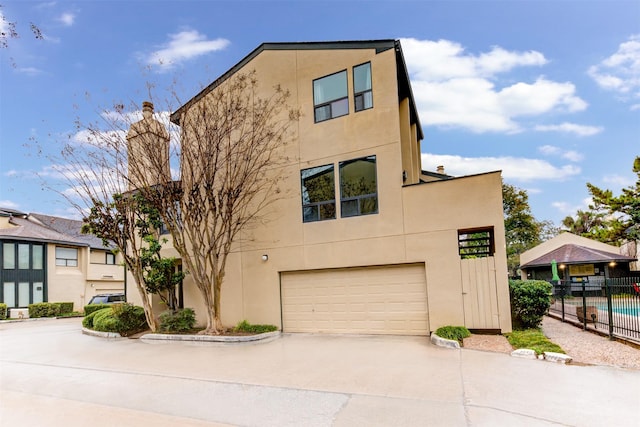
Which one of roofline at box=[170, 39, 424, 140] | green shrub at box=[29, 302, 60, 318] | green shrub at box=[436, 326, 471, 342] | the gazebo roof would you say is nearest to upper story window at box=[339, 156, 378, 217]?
roofline at box=[170, 39, 424, 140]

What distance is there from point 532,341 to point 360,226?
506 cm

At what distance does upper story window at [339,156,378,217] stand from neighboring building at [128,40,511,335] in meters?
0.03

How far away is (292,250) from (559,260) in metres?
20.8

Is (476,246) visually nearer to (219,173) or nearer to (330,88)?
(330,88)

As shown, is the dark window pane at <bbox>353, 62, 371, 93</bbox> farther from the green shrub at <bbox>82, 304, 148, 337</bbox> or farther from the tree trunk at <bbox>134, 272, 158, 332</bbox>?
the green shrub at <bbox>82, 304, 148, 337</bbox>

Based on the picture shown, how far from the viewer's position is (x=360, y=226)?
11.6 meters

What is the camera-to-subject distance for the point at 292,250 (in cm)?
1245

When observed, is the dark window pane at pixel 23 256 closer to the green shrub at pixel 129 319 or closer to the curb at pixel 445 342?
the green shrub at pixel 129 319

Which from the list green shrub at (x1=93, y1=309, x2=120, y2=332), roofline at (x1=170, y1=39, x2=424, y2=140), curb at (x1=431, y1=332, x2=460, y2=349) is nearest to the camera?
curb at (x1=431, y1=332, x2=460, y2=349)

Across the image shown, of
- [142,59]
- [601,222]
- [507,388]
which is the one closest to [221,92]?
[142,59]

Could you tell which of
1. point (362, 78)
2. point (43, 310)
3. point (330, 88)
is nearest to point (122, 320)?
point (330, 88)

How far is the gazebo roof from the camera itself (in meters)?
24.7

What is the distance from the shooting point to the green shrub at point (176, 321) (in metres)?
12.4

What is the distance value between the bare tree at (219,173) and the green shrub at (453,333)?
6172mm
